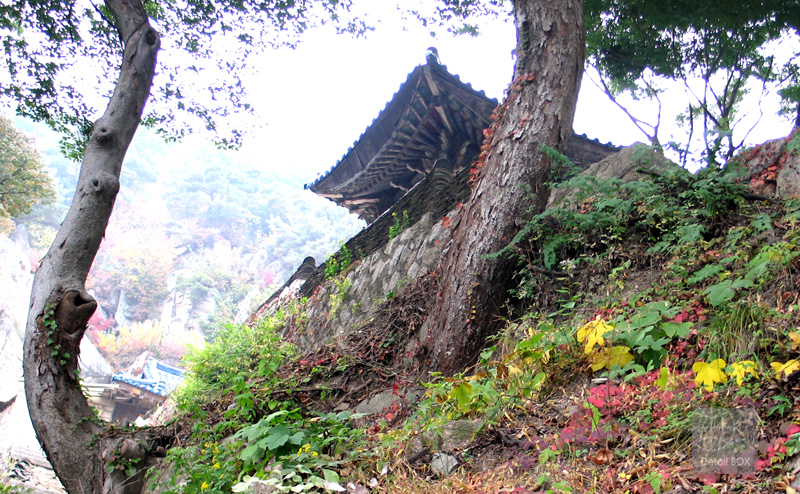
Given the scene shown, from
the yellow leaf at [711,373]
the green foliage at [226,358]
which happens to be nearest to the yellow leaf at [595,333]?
the yellow leaf at [711,373]

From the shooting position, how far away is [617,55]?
7957 mm

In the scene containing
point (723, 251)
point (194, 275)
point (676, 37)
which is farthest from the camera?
point (194, 275)

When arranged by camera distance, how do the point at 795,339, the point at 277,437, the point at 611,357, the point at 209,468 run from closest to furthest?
the point at 795,339 → the point at 611,357 → the point at 277,437 → the point at 209,468

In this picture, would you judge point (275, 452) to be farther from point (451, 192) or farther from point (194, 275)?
point (194, 275)

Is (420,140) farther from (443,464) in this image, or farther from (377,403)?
(443,464)

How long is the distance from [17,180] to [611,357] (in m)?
16.2

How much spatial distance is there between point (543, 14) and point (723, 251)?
2496 millimetres

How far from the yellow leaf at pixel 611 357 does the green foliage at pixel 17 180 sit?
14503 millimetres

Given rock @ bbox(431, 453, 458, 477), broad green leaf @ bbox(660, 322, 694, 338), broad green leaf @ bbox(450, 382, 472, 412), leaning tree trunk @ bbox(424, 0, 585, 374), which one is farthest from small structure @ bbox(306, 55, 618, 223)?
rock @ bbox(431, 453, 458, 477)

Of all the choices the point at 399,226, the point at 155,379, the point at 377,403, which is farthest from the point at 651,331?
the point at 155,379

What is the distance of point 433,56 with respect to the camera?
7.16 meters

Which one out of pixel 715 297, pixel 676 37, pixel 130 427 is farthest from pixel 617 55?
pixel 130 427

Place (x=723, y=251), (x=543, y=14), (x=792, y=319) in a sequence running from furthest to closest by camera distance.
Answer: (x=543, y=14)
(x=723, y=251)
(x=792, y=319)

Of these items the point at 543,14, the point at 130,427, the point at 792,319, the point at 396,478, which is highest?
the point at 543,14
